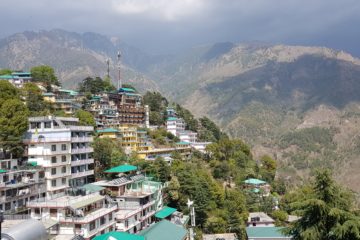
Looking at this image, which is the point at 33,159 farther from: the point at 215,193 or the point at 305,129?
the point at 305,129

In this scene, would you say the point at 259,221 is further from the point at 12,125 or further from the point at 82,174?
the point at 12,125

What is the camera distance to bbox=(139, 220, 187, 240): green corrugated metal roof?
30800 millimetres

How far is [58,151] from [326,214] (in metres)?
23.6

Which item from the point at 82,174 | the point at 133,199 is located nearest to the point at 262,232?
the point at 133,199

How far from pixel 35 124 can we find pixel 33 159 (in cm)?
363

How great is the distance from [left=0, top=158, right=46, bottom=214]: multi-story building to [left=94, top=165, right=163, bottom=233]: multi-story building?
5.82m

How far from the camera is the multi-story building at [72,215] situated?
2666 centimetres

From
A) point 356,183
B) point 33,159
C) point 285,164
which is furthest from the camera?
point 285,164

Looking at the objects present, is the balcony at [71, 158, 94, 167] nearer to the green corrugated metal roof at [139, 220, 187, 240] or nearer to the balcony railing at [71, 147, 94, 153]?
the balcony railing at [71, 147, 94, 153]

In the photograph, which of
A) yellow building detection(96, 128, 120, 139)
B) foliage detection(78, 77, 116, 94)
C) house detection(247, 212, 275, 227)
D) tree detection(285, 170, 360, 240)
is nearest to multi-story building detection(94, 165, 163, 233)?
house detection(247, 212, 275, 227)

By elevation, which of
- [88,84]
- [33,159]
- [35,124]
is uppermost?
[88,84]

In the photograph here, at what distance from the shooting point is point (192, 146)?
226ft

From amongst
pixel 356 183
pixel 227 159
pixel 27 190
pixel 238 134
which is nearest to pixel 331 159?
pixel 356 183

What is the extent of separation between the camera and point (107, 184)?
113 ft
